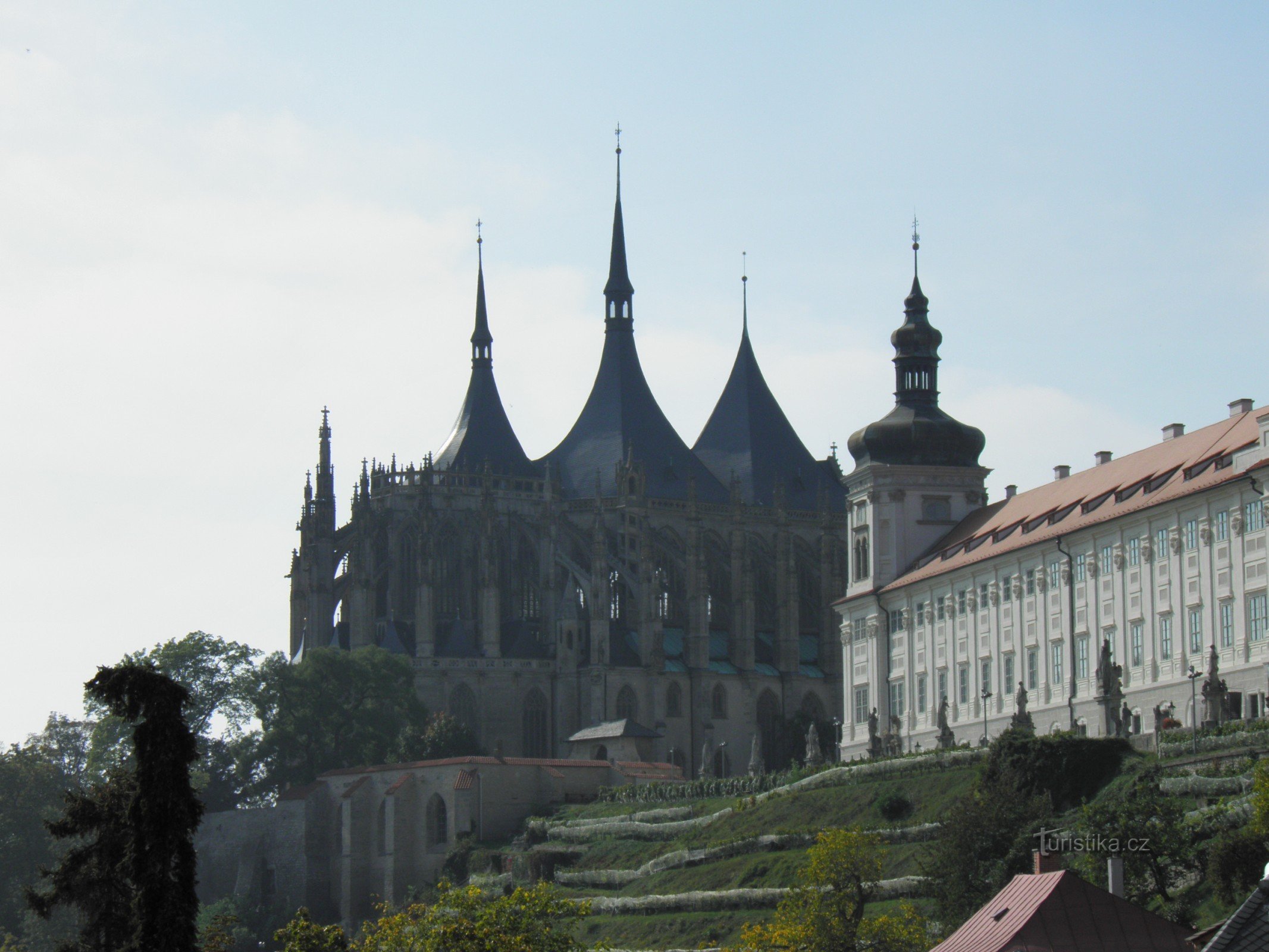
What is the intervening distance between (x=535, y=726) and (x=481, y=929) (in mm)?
61515

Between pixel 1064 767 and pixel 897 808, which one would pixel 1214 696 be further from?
pixel 897 808

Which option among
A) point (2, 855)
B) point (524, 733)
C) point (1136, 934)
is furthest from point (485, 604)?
point (1136, 934)

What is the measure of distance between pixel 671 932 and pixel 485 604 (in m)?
42.2

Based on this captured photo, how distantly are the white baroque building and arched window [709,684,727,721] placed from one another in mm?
19998

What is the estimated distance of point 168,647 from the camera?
9931cm

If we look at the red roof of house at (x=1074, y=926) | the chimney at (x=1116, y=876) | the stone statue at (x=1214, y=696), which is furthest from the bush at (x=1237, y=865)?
the stone statue at (x=1214, y=696)

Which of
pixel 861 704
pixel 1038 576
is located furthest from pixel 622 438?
pixel 1038 576

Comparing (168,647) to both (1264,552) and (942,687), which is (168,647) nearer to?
(942,687)

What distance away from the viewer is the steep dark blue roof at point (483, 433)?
112188 millimetres

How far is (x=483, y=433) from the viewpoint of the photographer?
114125mm

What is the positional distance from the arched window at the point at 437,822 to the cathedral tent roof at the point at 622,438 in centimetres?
2977

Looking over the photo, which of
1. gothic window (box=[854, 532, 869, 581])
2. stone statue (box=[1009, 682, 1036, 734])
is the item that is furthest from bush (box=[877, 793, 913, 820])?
gothic window (box=[854, 532, 869, 581])

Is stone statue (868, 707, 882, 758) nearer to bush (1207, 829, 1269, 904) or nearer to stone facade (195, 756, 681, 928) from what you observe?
stone facade (195, 756, 681, 928)

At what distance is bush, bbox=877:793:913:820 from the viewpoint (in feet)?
214
